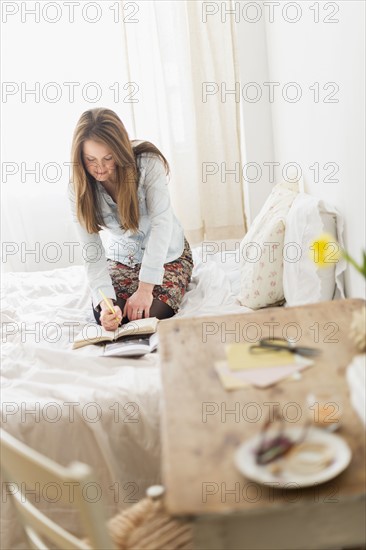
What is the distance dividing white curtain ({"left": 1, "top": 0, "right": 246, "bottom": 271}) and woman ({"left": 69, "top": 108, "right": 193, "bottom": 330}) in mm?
1137

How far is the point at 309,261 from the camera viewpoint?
6.77ft

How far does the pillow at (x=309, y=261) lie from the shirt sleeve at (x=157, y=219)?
433 millimetres

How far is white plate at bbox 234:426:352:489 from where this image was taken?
0.94 meters

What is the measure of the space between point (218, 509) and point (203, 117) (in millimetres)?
2821

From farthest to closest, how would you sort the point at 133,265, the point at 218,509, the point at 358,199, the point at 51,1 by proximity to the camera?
the point at 51,1 → the point at 133,265 → the point at 358,199 → the point at 218,509

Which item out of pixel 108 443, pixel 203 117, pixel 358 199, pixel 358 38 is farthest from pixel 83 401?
pixel 203 117

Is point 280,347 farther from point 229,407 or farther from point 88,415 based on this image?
point 88,415

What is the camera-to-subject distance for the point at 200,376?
129cm

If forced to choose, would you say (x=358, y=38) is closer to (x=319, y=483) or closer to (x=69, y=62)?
(x=319, y=483)

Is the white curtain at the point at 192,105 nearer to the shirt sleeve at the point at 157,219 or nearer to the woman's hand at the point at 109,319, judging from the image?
the shirt sleeve at the point at 157,219

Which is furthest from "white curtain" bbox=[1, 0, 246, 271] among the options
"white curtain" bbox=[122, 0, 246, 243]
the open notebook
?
the open notebook

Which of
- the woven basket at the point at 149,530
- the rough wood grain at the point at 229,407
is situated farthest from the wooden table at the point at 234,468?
the woven basket at the point at 149,530

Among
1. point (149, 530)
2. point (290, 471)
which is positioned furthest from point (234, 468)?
point (149, 530)

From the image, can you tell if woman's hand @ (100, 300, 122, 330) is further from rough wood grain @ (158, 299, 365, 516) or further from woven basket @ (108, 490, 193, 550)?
woven basket @ (108, 490, 193, 550)
